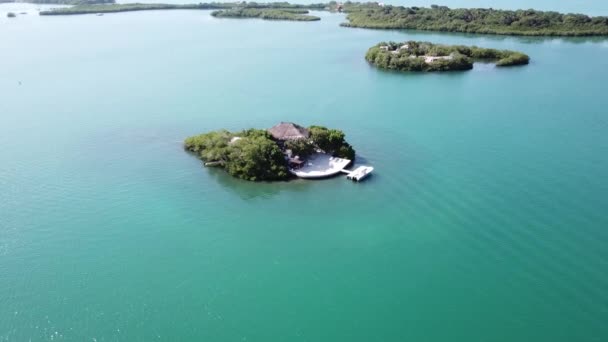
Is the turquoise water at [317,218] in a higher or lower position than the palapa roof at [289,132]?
lower

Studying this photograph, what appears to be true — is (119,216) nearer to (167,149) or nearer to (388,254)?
(167,149)

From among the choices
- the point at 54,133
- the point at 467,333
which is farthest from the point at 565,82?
the point at 54,133

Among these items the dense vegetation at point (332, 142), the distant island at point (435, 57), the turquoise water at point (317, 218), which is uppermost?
the distant island at point (435, 57)

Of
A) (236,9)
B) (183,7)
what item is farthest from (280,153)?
(183,7)

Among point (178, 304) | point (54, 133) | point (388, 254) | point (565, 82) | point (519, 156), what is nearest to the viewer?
point (178, 304)

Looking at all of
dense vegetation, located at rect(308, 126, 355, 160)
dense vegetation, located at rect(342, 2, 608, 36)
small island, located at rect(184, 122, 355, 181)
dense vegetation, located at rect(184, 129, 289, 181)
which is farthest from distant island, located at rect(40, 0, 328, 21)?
dense vegetation, located at rect(184, 129, 289, 181)

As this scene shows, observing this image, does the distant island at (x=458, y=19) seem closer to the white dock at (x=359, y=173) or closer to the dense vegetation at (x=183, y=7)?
the dense vegetation at (x=183, y=7)

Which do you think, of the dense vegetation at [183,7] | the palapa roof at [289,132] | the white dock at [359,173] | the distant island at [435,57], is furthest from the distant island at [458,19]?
the white dock at [359,173]
